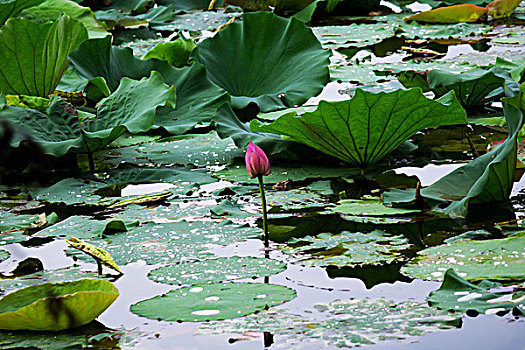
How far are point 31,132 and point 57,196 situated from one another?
0.20 m

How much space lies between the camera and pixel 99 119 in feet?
6.44

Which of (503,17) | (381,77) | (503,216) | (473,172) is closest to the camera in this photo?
(503,216)

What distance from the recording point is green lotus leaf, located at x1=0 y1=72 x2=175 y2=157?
5.97 feet

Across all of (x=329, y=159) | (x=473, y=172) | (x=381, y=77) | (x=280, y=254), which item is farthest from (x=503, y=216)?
(x=381, y=77)

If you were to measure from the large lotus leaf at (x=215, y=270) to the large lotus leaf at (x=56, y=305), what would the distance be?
151 millimetres

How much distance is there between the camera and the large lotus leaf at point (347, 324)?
0.92 m

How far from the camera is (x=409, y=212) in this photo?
4.81 ft

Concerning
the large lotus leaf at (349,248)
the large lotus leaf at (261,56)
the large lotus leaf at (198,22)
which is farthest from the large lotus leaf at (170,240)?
the large lotus leaf at (198,22)

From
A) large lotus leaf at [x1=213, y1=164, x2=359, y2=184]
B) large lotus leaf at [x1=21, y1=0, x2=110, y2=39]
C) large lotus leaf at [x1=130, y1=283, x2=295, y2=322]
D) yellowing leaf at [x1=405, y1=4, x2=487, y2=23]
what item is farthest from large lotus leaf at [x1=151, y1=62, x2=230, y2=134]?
yellowing leaf at [x1=405, y1=4, x2=487, y2=23]

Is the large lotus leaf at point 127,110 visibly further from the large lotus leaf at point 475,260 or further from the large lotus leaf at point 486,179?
the large lotus leaf at point 475,260

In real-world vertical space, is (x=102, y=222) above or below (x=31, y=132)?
below

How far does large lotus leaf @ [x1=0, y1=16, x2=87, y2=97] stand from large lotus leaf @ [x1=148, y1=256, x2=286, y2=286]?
4.14ft

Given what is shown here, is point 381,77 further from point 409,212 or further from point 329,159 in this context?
point 409,212

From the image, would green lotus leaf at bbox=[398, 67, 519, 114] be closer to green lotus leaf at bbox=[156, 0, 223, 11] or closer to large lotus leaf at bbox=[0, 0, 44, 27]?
large lotus leaf at bbox=[0, 0, 44, 27]
